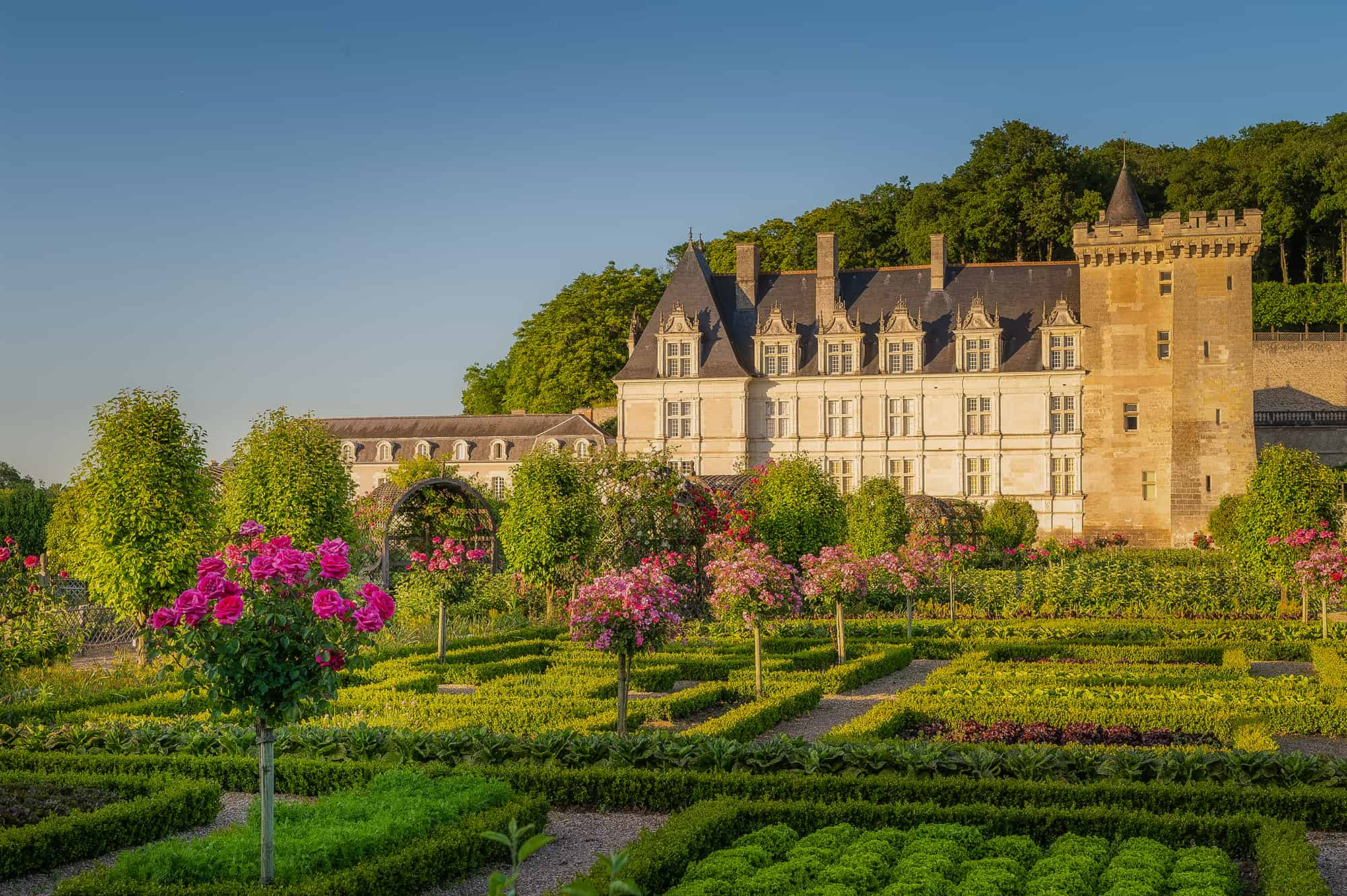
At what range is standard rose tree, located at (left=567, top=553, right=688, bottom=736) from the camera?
1309 cm

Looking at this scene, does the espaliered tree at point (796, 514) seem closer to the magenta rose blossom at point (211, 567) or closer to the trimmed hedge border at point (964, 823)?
the trimmed hedge border at point (964, 823)

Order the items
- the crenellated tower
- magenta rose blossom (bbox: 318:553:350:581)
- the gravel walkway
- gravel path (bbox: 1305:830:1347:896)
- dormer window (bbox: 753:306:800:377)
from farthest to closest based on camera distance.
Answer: dormer window (bbox: 753:306:800:377) → the crenellated tower → the gravel walkway → gravel path (bbox: 1305:830:1347:896) → magenta rose blossom (bbox: 318:553:350:581)

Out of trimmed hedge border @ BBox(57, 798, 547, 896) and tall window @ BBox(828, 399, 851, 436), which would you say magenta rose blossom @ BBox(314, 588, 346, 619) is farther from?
tall window @ BBox(828, 399, 851, 436)

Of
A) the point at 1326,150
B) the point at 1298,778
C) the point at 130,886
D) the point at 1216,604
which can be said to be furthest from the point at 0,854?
the point at 1326,150

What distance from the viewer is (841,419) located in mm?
46688

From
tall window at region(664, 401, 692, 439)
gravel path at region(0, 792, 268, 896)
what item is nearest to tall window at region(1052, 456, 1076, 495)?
tall window at region(664, 401, 692, 439)

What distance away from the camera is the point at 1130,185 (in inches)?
1845

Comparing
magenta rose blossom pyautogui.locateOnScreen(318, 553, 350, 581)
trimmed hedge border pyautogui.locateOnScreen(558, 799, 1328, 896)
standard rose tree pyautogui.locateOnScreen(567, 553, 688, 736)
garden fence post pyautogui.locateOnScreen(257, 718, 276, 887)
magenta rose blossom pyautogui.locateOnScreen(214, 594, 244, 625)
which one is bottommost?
trimmed hedge border pyautogui.locateOnScreen(558, 799, 1328, 896)

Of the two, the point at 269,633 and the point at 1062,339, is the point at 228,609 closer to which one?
the point at 269,633

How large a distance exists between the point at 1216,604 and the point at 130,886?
76.5ft

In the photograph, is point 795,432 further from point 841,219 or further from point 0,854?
point 0,854

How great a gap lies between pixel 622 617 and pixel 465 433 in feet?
145

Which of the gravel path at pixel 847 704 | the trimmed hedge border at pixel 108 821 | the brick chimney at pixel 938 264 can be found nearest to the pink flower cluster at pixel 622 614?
the gravel path at pixel 847 704

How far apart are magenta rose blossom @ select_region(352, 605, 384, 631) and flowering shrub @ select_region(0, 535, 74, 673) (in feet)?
35.6
